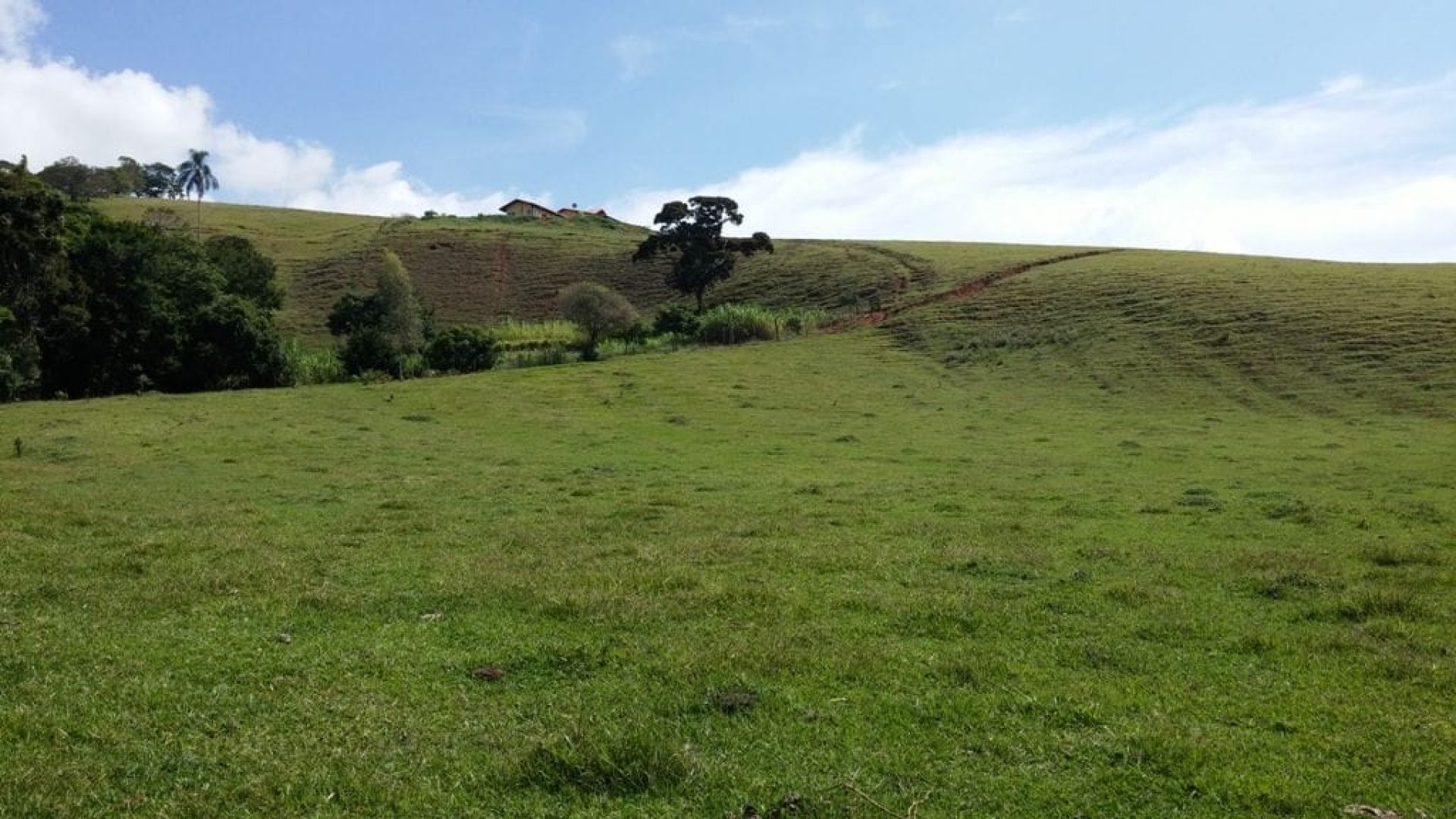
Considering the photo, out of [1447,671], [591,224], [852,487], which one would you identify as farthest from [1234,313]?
[591,224]

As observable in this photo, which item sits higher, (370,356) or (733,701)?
(733,701)

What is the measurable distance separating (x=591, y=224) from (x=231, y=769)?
12413cm

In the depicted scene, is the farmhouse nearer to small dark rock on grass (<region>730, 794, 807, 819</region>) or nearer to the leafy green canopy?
the leafy green canopy

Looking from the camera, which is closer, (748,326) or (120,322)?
(120,322)

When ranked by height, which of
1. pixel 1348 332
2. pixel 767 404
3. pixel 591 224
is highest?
pixel 591 224

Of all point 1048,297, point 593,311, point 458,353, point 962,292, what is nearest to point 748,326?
point 593,311

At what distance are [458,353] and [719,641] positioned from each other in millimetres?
48222

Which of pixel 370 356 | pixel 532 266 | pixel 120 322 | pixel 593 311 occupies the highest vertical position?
pixel 532 266

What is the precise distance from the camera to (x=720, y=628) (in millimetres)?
10609

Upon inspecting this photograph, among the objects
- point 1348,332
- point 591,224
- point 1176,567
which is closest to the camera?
point 1176,567

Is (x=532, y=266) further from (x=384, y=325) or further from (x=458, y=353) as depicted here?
(x=458, y=353)

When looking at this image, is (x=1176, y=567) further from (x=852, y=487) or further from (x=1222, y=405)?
(x=1222, y=405)

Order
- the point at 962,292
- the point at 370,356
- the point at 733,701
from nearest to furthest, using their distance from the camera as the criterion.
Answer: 1. the point at 733,701
2. the point at 370,356
3. the point at 962,292

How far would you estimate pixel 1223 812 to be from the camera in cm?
646
